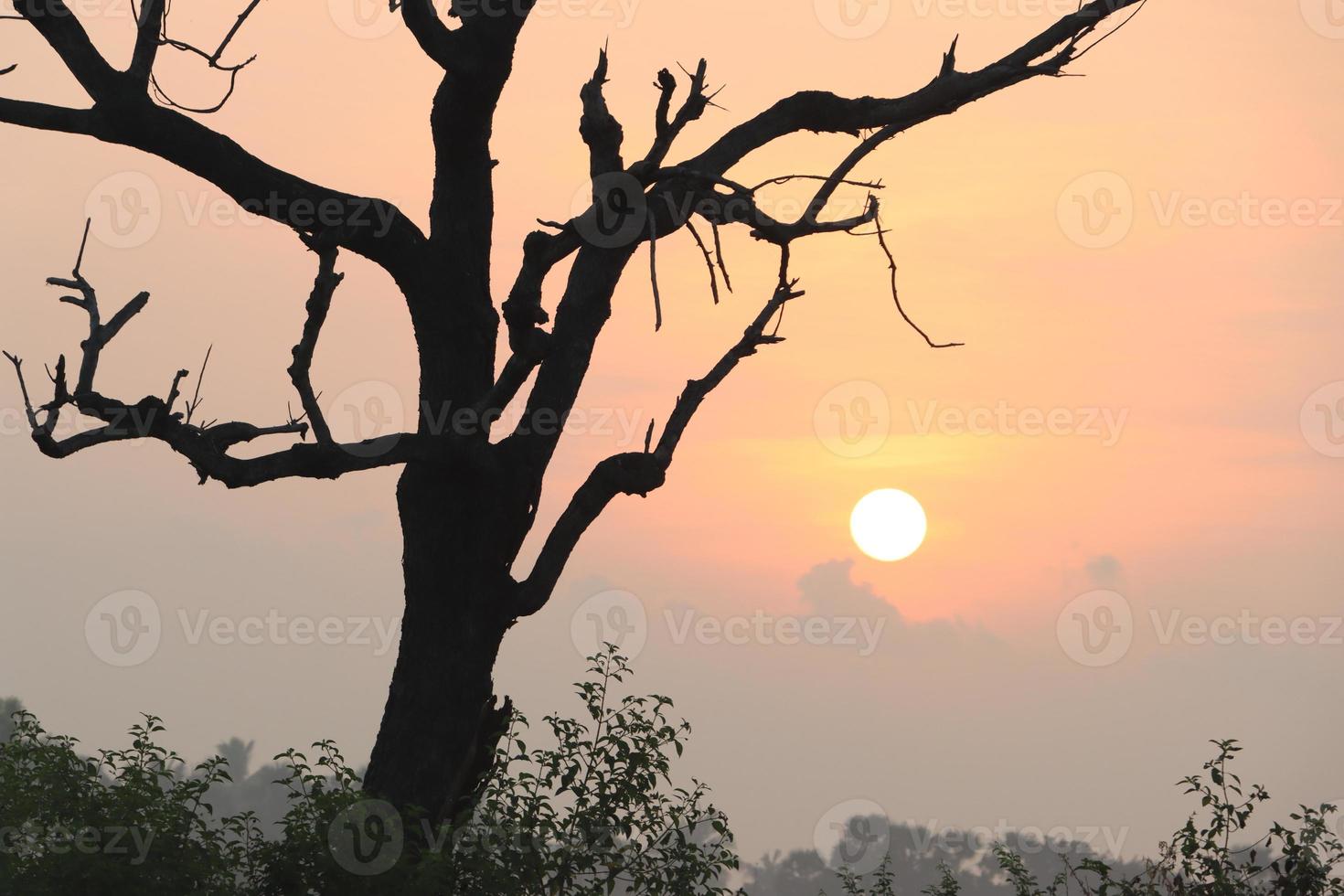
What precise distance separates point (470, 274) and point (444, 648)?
2518mm

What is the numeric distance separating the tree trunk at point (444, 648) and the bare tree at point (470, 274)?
1 centimetres

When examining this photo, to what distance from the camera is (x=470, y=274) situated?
375 inches

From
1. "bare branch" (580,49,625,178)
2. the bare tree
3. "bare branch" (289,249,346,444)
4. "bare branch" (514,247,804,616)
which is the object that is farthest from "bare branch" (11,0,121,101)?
"bare branch" (514,247,804,616)

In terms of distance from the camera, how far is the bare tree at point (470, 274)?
8.44m

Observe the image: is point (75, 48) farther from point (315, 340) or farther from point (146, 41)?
point (315, 340)

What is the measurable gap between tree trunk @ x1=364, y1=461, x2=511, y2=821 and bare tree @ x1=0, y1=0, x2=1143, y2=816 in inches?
0.5

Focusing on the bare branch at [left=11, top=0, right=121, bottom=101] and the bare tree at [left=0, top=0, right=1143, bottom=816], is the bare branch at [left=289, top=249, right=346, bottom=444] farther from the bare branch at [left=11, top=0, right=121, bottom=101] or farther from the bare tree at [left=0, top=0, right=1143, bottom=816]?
the bare branch at [left=11, top=0, right=121, bottom=101]

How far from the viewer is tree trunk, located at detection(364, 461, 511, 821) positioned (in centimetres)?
899

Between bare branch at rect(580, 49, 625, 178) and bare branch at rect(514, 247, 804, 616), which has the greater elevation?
bare branch at rect(580, 49, 625, 178)

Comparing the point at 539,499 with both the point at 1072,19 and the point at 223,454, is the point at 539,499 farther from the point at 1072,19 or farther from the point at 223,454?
the point at 1072,19

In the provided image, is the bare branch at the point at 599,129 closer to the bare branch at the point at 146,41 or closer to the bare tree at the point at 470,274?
the bare tree at the point at 470,274

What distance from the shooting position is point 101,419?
305 inches

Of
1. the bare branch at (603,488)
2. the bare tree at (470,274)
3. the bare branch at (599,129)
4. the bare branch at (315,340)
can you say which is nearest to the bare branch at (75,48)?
the bare tree at (470,274)

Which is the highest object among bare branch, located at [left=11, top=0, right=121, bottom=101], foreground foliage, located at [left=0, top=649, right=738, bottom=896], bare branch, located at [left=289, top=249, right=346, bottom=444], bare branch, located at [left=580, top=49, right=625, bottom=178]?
bare branch, located at [left=580, top=49, right=625, bottom=178]
